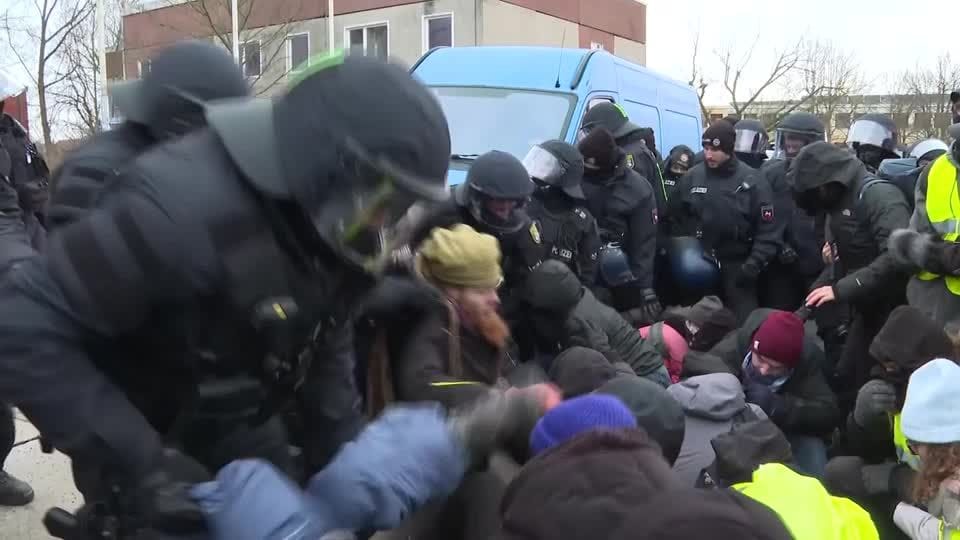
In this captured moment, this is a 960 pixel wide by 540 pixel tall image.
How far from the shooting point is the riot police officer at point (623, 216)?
5484 mm

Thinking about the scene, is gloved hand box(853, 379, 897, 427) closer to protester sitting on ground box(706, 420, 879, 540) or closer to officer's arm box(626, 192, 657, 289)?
protester sitting on ground box(706, 420, 879, 540)

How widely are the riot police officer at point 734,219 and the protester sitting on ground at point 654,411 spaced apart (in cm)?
303

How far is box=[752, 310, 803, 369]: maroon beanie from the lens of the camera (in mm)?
3973

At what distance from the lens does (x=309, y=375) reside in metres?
1.89

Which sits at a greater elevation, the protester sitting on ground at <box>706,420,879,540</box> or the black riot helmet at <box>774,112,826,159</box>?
the black riot helmet at <box>774,112,826,159</box>

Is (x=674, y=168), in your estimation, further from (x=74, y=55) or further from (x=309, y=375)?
(x=74, y=55)

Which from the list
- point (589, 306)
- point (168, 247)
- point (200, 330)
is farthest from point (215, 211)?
point (589, 306)

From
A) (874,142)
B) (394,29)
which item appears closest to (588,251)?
(874,142)

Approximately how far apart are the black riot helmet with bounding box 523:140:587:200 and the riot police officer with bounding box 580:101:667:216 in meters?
1.14

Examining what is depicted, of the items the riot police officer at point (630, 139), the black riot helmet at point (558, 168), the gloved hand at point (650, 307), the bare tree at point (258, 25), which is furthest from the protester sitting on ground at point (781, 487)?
the bare tree at point (258, 25)

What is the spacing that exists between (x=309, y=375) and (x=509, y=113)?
4733mm

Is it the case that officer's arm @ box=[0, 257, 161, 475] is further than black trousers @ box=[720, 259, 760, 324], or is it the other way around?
black trousers @ box=[720, 259, 760, 324]

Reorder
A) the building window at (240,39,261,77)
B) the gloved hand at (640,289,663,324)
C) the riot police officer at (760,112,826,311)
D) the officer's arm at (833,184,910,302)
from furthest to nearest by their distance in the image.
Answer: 1. the building window at (240,39,261,77)
2. the riot police officer at (760,112,826,311)
3. the gloved hand at (640,289,663,324)
4. the officer's arm at (833,184,910,302)

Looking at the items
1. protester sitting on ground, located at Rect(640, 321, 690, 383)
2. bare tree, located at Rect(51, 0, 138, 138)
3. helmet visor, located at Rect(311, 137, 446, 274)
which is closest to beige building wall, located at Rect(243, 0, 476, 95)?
bare tree, located at Rect(51, 0, 138, 138)
